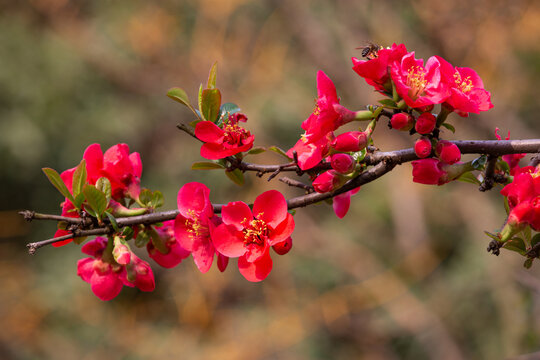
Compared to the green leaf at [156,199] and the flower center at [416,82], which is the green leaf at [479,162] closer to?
the flower center at [416,82]

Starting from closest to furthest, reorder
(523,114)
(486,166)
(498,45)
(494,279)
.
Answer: (486,166)
(494,279)
(498,45)
(523,114)

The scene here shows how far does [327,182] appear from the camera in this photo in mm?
447

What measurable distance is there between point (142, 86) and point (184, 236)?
4226 mm

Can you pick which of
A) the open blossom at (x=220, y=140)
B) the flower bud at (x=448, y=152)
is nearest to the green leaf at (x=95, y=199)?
the open blossom at (x=220, y=140)

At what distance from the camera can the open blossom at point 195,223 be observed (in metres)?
0.51

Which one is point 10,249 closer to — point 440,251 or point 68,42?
point 68,42

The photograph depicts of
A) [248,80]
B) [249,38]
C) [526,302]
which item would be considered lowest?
[248,80]

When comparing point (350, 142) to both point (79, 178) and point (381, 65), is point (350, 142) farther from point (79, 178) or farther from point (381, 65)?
point (79, 178)

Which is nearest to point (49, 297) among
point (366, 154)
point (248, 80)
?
point (248, 80)

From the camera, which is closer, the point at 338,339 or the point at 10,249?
the point at 338,339

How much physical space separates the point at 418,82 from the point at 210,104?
0.68 ft

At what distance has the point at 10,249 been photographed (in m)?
3.94

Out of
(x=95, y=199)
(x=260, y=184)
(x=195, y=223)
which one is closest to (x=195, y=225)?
(x=195, y=223)

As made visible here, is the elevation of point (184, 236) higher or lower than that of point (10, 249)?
higher
